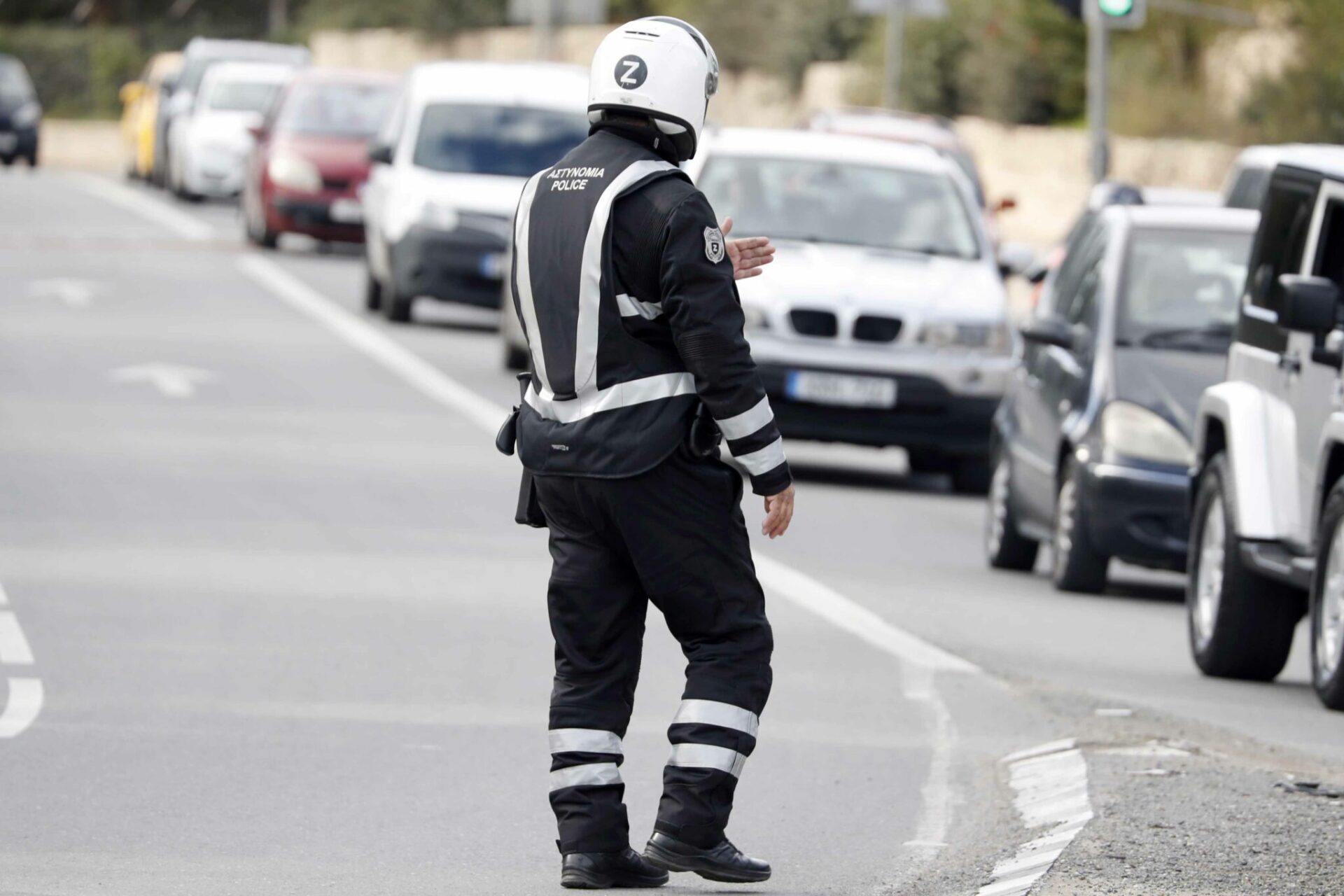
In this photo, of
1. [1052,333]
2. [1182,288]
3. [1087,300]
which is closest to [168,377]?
[1087,300]

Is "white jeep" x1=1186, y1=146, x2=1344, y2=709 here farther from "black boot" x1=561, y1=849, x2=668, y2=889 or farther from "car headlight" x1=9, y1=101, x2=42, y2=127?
"car headlight" x1=9, y1=101, x2=42, y2=127

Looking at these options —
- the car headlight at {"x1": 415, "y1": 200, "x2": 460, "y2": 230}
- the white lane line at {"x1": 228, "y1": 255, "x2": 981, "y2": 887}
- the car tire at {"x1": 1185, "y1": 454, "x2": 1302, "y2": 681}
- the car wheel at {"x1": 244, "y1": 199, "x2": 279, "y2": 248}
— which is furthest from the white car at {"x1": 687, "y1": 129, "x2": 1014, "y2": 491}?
the car wheel at {"x1": 244, "y1": 199, "x2": 279, "y2": 248}

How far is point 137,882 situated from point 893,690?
12.2 feet

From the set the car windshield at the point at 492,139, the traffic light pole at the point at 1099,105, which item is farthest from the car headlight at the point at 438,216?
the traffic light pole at the point at 1099,105

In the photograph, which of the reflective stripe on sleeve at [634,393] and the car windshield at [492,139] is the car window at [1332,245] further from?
the car windshield at [492,139]

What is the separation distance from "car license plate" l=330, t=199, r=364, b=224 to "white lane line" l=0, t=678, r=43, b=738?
2319 centimetres

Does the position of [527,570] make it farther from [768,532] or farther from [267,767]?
[768,532]

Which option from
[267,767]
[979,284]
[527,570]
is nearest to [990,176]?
[979,284]

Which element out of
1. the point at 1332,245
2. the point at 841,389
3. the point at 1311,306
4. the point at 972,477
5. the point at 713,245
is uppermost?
the point at 713,245

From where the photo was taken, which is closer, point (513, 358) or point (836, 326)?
point (836, 326)

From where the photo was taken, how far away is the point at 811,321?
651 inches

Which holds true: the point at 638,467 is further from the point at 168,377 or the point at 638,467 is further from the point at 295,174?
the point at 295,174

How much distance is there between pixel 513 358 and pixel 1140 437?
29.9 ft

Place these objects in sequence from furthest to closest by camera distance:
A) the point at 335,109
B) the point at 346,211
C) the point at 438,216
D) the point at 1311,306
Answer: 1. the point at 335,109
2. the point at 346,211
3. the point at 438,216
4. the point at 1311,306
